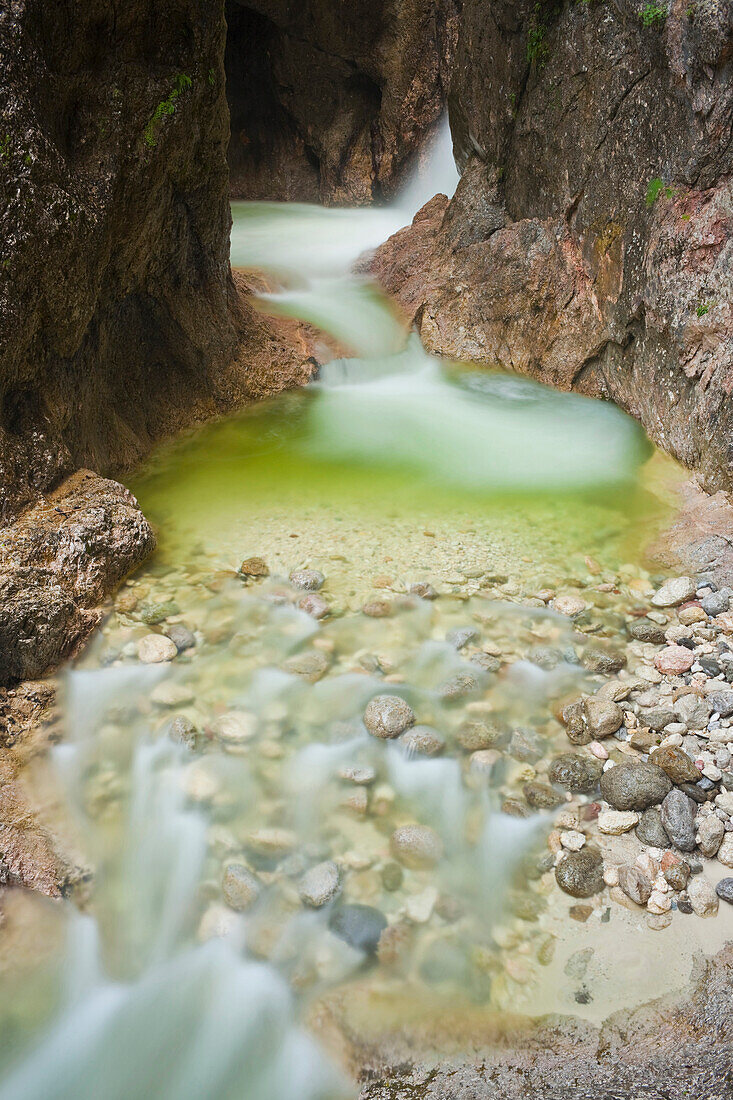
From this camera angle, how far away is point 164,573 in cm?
432

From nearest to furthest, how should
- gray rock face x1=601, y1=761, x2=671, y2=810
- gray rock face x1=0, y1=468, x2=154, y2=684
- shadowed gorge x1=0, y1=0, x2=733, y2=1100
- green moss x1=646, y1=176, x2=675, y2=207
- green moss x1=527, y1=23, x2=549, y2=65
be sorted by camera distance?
shadowed gorge x1=0, y1=0, x2=733, y2=1100, gray rock face x1=601, y1=761, x2=671, y2=810, gray rock face x1=0, y1=468, x2=154, y2=684, green moss x1=646, y1=176, x2=675, y2=207, green moss x1=527, y1=23, x2=549, y2=65

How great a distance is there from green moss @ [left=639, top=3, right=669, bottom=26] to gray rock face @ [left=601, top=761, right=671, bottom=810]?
5.42 meters

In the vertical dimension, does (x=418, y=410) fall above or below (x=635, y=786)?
above

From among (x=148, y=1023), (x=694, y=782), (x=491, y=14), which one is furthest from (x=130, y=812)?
(x=491, y=14)

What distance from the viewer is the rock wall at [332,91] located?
1304 cm

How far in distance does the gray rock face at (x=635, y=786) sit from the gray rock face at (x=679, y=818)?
0.05m

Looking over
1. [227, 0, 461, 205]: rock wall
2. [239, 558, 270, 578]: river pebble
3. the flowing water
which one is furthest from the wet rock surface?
[227, 0, 461, 205]: rock wall

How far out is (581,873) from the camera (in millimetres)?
2654

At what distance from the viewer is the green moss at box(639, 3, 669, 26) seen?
17.6 feet

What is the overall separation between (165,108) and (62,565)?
302 cm

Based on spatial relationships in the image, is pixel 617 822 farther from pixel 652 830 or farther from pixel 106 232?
pixel 106 232

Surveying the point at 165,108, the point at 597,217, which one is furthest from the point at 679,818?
the point at 597,217

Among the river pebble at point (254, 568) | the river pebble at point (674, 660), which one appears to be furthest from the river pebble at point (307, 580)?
the river pebble at point (674, 660)

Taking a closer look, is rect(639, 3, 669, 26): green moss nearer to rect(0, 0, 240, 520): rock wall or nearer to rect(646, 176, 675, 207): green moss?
rect(646, 176, 675, 207): green moss
